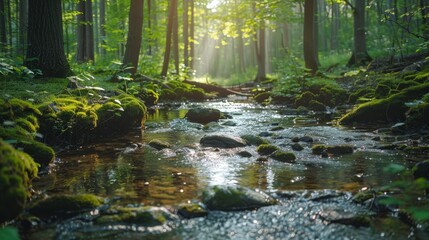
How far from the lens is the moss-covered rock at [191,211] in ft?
14.3

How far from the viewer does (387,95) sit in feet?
37.2

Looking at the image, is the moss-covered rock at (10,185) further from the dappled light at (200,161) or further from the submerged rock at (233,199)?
the submerged rock at (233,199)

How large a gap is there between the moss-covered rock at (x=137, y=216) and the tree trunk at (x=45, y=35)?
762cm

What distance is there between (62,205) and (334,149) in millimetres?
5031

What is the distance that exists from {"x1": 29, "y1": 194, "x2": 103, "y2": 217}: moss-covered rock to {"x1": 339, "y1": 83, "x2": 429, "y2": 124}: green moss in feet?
26.5

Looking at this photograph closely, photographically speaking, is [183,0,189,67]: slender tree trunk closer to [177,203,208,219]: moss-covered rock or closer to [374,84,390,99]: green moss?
[374,84,390,99]: green moss

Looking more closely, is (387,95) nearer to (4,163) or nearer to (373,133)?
(373,133)

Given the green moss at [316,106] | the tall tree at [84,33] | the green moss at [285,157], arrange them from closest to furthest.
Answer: the green moss at [285,157] < the green moss at [316,106] < the tall tree at [84,33]

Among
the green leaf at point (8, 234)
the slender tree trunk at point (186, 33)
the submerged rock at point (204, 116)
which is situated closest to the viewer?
the green leaf at point (8, 234)

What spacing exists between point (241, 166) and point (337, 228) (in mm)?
2750

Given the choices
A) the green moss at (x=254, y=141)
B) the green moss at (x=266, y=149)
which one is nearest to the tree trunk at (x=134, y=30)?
the green moss at (x=254, y=141)

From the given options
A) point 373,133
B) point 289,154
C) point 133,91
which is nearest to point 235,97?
point 133,91

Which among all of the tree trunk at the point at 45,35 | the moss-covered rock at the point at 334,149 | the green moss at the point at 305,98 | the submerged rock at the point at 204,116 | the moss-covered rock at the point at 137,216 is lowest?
the moss-covered rock at the point at 137,216

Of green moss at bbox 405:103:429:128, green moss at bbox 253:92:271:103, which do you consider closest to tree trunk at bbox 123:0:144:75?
green moss at bbox 253:92:271:103
